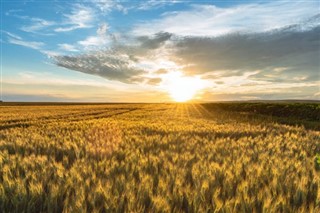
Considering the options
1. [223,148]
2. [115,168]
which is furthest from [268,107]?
[115,168]

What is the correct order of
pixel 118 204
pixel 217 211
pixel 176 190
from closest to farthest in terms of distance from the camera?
pixel 217 211 < pixel 118 204 < pixel 176 190

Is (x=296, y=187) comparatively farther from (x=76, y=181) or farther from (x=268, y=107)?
(x=268, y=107)

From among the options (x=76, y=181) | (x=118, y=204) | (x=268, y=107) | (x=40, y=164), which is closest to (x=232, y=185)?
(x=118, y=204)

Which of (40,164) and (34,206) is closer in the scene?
(34,206)

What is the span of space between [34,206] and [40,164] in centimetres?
198

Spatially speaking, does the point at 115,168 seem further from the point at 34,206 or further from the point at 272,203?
the point at 272,203

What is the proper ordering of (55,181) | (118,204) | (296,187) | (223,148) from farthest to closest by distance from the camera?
(223,148) < (55,181) < (296,187) < (118,204)

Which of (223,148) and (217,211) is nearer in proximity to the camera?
(217,211)

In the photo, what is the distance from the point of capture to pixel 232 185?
4.19m

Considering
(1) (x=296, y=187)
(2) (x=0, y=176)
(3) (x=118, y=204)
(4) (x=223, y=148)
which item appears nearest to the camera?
(3) (x=118, y=204)

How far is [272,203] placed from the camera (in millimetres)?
3381

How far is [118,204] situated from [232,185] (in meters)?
1.68

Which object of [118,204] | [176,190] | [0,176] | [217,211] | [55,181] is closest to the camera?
[217,211]

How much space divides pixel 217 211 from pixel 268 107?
37.6m
